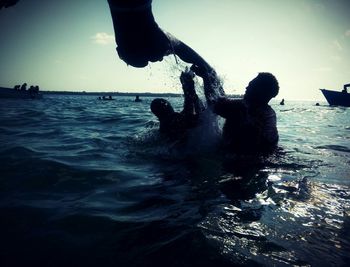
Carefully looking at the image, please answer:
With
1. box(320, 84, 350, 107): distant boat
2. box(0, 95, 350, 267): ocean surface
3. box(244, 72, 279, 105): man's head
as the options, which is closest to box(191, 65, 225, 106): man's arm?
box(244, 72, 279, 105): man's head

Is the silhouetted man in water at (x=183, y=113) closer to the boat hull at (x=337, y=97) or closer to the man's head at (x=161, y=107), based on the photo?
the man's head at (x=161, y=107)

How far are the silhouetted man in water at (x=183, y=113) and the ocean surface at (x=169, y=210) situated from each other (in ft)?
3.28

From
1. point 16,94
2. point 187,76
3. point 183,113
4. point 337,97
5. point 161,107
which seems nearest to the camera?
point 187,76

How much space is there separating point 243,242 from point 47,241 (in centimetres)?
151

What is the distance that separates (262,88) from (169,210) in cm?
322

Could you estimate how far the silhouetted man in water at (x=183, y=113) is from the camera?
554 centimetres

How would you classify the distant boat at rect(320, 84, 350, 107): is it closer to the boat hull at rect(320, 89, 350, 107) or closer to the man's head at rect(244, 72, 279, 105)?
the boat hull at rect(320, 89, 350, 107)

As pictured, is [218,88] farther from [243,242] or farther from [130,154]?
[243,242]

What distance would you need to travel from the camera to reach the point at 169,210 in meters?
2.74

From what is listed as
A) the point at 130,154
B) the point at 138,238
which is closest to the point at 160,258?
the point at 138,238

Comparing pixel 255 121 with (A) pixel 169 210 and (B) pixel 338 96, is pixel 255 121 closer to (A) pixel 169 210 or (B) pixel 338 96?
(A) pixel 169 210

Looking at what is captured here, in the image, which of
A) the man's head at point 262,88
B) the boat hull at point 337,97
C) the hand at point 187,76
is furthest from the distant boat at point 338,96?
the hand at point 187,76

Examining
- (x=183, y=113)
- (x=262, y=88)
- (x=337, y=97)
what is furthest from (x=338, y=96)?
(x=183, y=113)

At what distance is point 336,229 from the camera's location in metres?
2.41
